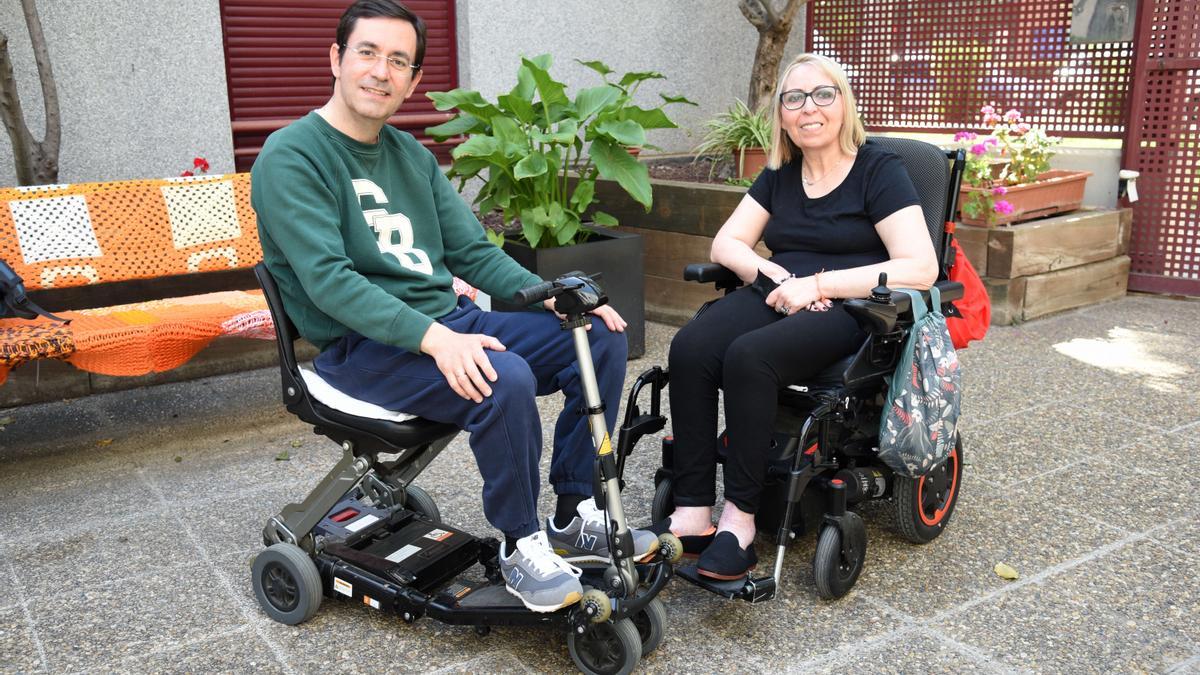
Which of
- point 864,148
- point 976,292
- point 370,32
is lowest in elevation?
point 976,292

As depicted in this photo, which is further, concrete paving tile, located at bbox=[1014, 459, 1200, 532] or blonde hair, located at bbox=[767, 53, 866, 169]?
concrete paving tile, located at bbox=[1014, 459, 1200, 532]

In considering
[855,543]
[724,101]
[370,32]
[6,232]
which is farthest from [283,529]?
[724,101]

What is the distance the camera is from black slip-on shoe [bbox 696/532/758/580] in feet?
9.02

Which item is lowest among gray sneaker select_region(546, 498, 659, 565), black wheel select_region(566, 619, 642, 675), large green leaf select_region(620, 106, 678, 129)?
black wheel select_region(566, 619, 642, 675)

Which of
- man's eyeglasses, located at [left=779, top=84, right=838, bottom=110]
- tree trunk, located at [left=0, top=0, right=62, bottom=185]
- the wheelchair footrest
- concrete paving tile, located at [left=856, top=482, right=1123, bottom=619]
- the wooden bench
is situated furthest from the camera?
tree trunk, located at [left=0, top=0, right=62, bottom=185]

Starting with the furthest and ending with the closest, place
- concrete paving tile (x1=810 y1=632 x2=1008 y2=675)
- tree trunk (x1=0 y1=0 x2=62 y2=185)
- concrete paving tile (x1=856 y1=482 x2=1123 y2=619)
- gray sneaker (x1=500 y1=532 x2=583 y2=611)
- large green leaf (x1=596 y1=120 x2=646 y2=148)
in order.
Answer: large green leaf (x1=596 y1=120 x2=646 y2=148) < tree trunk (x1=0 y1=0 x2=62 y2=185) < concrete paving tile (x1=856 y1=482 x2=1123 y2=619) < concrete paving tile (x1=810 y1=632 x2=1008 y2=675) < gray sneaker (x1=500 y1=532 x2=583 y2=611)

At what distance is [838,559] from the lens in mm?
2828

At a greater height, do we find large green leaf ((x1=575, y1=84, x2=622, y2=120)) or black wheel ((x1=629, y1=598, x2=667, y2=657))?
large green leaf ((x1=575, y1=84, x2=622, y2=120))

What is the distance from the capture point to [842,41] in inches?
308

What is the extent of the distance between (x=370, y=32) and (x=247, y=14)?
140 inches

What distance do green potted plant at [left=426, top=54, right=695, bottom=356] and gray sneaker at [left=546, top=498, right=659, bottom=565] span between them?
2220 mm

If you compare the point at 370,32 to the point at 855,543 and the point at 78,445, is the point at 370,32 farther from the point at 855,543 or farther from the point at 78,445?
the point at 78,445

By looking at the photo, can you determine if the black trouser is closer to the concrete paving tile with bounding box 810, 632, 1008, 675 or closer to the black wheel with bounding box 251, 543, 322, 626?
the concrete paving tile with bounding box 810, 632, 1008, 675

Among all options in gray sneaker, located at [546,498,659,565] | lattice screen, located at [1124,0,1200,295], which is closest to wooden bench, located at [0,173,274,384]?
gray sneaker, located at [546,498,659,565]
